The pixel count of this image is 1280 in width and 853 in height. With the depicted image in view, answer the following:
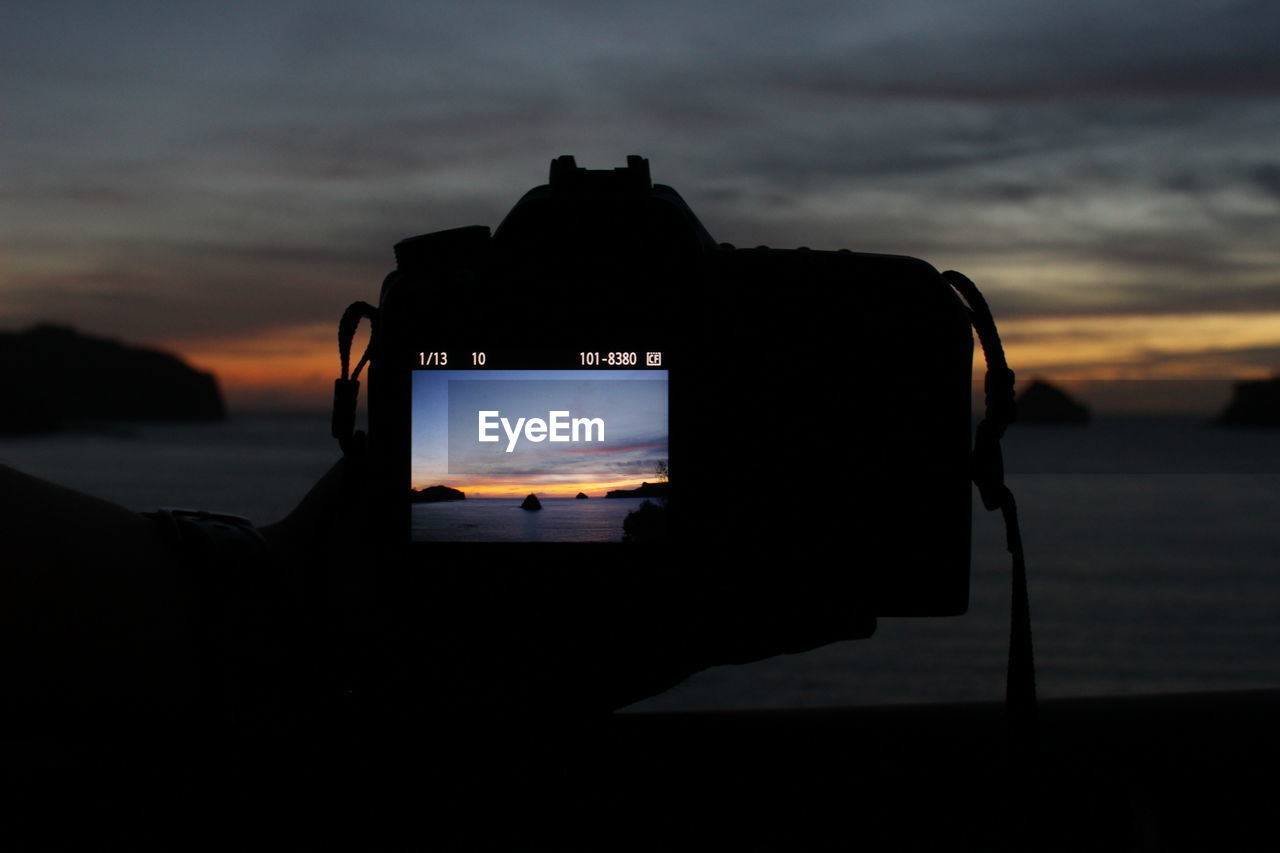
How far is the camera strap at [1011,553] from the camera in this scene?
1095 millimetres

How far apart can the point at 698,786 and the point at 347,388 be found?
556 mm

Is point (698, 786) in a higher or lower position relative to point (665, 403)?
lower

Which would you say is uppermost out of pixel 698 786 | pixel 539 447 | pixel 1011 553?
pixel 539 447

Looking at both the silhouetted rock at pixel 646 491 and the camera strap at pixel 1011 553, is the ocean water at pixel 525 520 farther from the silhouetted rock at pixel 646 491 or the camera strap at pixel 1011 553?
the camera strap at pixel 1011 553

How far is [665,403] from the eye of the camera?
1100mm

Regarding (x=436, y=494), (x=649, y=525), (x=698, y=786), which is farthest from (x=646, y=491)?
(x=698, y=786)

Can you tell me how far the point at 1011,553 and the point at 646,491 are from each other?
37cm

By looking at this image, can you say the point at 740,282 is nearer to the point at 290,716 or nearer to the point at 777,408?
the point at 777,408

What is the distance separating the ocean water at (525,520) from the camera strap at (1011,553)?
361mm

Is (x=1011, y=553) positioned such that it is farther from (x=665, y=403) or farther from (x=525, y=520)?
(x=525, y=520)

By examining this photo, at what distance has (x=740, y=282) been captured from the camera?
3.77 feet

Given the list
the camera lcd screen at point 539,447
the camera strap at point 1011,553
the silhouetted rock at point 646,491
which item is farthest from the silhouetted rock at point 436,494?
the camera strap at point 1011,553

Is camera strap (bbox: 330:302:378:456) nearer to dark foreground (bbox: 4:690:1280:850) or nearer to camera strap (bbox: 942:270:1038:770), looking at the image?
dark foreground (bbox: 4:690:1280:850)

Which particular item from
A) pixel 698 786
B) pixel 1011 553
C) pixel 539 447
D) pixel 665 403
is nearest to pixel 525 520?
Answer: pixel 539 447
